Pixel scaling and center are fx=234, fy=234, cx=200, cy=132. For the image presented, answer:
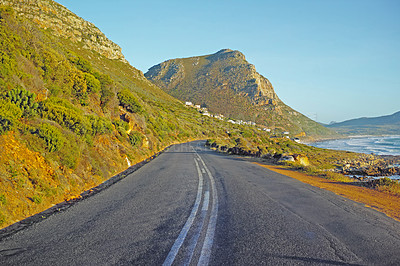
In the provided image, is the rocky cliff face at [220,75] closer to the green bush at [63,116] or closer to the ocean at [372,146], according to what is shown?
the ocean at [372,146]

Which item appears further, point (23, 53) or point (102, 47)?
point (102, 47)

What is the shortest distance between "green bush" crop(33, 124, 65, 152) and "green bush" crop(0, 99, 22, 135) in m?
0.74

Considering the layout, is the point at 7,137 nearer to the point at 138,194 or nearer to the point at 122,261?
the point at 138,194

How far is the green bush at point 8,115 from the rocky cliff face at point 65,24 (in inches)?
2626

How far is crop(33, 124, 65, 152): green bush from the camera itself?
770 centimetres

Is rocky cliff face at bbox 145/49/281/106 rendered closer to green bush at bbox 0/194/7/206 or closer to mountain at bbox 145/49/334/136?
mountain at bbox 145/49/334/136

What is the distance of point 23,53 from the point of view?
1135 centimetres

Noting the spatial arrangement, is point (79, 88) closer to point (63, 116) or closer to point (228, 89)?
point (63, 116)

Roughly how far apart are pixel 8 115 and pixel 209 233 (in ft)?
23.4

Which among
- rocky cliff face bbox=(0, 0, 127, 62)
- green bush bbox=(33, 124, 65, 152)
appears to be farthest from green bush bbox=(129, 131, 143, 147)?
rocky cliff face bbox=(0, 0, 127, 62)

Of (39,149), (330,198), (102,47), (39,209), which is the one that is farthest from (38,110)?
(102,47)

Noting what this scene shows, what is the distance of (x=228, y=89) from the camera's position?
464 feet

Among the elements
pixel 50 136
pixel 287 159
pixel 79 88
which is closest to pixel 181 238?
pixel 50 136

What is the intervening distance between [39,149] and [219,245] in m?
6.72
